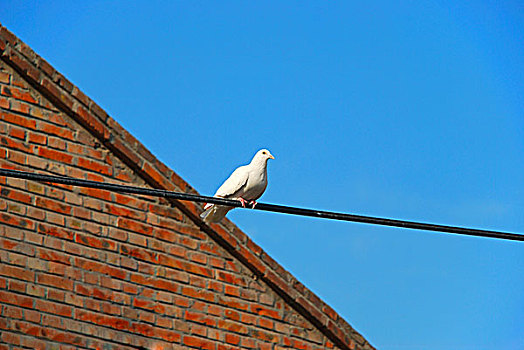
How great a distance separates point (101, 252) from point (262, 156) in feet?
5.03

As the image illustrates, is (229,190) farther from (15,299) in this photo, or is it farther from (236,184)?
(15,299)

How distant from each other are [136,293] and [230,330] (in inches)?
39.2

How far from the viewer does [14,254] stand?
7.04m

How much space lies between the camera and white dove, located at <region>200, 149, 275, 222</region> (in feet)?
23.8

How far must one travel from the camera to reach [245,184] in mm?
7234

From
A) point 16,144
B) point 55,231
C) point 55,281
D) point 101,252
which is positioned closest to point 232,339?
point 101,252

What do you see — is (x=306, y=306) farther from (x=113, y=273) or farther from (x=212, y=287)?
(x=113, y=273)

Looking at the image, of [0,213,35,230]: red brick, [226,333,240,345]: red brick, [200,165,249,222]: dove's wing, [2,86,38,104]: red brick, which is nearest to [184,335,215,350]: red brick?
[226,333,240,345]: red brick

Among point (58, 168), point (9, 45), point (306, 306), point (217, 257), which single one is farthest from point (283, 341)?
point (9, 45)

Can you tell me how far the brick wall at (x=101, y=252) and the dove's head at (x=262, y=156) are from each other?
96 centimetres

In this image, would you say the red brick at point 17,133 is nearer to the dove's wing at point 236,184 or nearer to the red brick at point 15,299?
the red brick at point 15,299

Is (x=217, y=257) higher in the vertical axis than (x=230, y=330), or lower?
higher

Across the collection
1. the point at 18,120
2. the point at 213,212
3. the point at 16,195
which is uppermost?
the point at 18,120

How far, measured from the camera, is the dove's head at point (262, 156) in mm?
7374
